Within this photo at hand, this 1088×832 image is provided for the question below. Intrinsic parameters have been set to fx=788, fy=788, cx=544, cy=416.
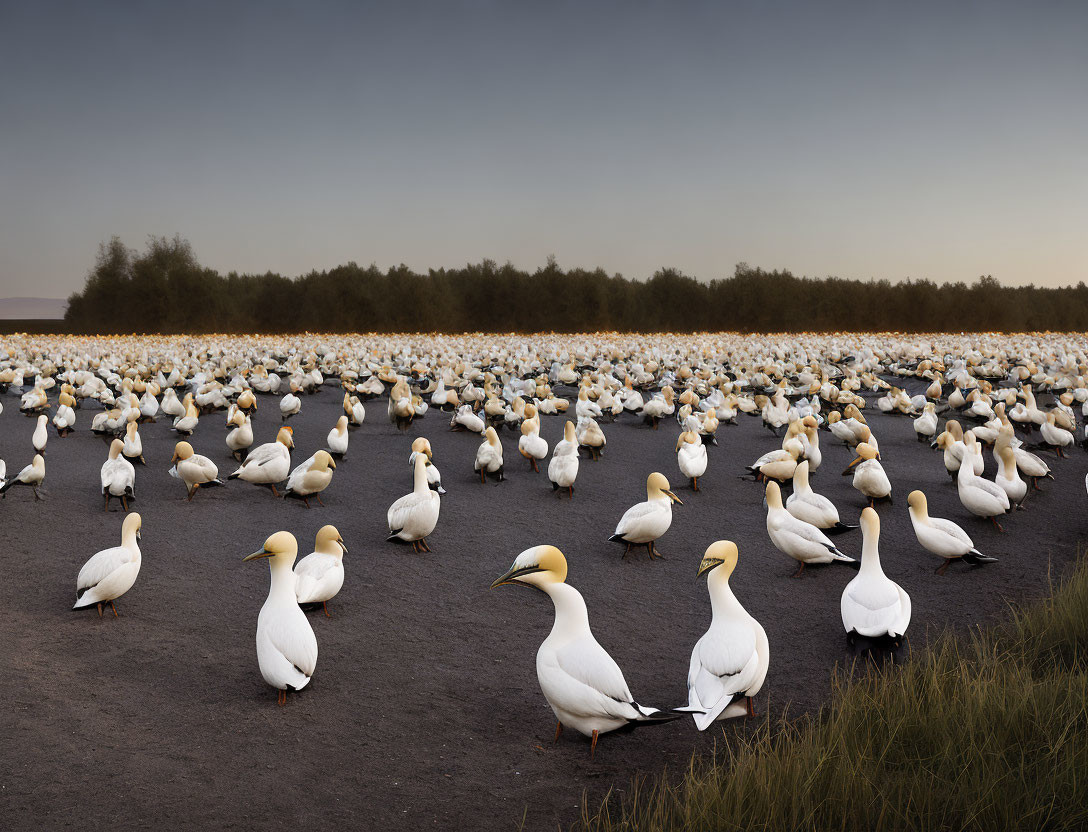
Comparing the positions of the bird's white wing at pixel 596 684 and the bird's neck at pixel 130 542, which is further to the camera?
the bird's neck at pixel 130 542

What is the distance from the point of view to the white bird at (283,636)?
15.3 ft

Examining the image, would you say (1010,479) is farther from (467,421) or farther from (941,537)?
(467,421)

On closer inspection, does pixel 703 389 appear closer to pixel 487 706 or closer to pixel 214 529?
pixel 214 529

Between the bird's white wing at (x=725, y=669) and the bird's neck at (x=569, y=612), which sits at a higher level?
the bird's neck at (x=569, y=612)

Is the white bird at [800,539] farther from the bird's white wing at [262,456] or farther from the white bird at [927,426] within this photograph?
the white bird at [927,426]

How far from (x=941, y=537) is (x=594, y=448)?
6487 mm

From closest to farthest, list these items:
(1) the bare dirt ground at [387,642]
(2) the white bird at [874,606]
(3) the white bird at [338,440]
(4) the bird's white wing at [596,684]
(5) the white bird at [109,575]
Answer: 1. (1) the bare dirt ground at [387,642]
2. (4) the bird's white wing at [596,684]
3. (2) the white bird at [874,606]
4. (5) the white bird at [109,575]
5. (3) the white bird at [338,440]

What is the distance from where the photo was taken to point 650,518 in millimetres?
7387

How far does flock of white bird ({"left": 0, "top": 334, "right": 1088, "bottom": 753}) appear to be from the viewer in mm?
4355

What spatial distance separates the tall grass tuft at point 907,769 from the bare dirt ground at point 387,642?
54cm

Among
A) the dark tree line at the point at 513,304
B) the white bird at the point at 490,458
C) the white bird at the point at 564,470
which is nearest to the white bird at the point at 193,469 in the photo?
the white bird at the point at 490,458

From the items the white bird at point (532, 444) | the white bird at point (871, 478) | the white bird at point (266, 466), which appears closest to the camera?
the white bird at point (871, 478)

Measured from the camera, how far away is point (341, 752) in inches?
164

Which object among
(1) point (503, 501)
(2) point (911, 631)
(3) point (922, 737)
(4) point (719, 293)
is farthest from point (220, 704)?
(4) point (719, 293)
